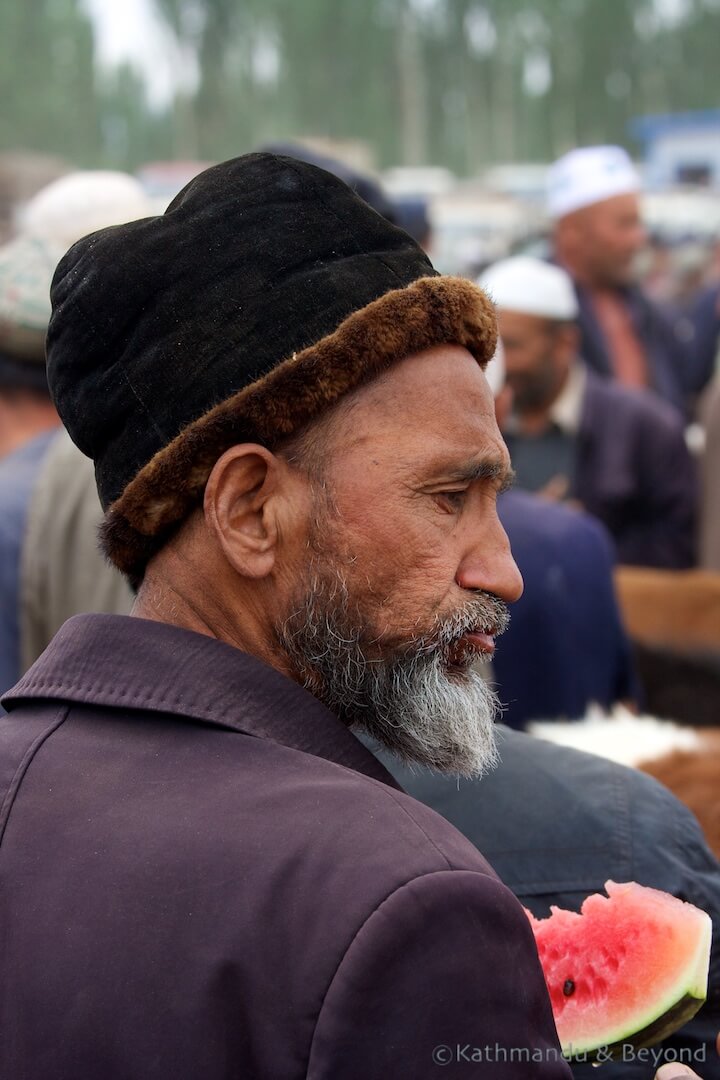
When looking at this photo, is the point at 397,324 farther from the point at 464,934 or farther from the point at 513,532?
the point at 513,532

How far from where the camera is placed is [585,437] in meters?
5.79

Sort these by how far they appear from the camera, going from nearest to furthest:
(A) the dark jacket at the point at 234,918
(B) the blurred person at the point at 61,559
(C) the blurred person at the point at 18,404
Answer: (A) the dark jacket at the point at 234,918 < (B) the blurred person at the point at 61,559 < (C) the blurred person at the point at 18,404

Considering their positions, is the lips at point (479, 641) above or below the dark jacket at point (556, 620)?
above

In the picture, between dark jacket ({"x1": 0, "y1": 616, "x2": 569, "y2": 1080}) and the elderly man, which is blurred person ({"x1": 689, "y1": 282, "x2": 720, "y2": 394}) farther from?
dark jacket ({"x1": 0, "y1": 616, "x2": 569, "y2": 1080})

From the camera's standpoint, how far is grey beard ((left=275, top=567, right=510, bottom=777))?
175 cm

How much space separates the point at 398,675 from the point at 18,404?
259 cm

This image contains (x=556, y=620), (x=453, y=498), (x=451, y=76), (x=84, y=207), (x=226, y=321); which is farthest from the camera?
(x=451, y=76)

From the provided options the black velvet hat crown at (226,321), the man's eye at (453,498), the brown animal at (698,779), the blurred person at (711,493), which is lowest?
the blurred person at (711,493)

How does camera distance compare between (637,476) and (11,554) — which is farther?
(637,476)

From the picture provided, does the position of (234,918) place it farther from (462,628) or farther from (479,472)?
(479,472)

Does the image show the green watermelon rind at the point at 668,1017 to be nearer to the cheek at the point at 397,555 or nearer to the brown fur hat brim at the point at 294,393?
the cheek at the point at 397,555

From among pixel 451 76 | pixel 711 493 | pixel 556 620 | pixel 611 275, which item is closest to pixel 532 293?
pixel 711 493

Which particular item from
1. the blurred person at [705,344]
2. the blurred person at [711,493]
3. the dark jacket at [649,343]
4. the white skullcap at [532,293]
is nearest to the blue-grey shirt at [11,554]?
the white skullcap at [532,293]

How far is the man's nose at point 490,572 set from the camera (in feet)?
5.94
